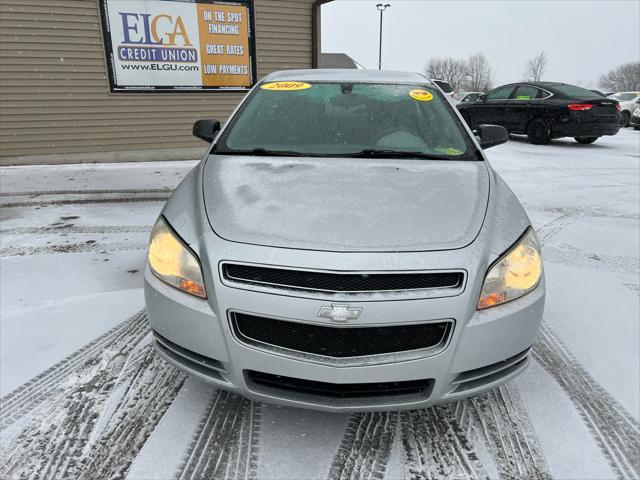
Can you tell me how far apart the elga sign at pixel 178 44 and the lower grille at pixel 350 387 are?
322 inches

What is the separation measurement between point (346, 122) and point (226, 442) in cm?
200

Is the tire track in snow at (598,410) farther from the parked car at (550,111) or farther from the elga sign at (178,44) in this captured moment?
the parked car at (550,111)

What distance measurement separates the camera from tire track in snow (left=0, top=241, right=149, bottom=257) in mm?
4055

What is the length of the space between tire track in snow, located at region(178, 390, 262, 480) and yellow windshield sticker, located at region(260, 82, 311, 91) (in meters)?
2.15

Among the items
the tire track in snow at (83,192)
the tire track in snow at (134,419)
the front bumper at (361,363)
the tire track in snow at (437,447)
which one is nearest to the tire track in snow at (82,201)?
the tire track in snow at (83,192)

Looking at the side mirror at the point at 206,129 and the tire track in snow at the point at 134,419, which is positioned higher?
the side mirror at the point at 206,129

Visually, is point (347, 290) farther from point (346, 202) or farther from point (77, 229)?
point (77, 229)

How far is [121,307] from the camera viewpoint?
3.05 meters

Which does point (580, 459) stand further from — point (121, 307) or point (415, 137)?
point (121, 307)

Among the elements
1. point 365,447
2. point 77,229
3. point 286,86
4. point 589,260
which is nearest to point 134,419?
point 365,447

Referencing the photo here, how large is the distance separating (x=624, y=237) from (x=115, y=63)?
27.4 feet

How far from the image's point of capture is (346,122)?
294cm

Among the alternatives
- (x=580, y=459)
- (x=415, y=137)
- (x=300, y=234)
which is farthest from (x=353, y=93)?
(x=580, y=459)

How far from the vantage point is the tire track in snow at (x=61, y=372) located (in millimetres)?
2086
